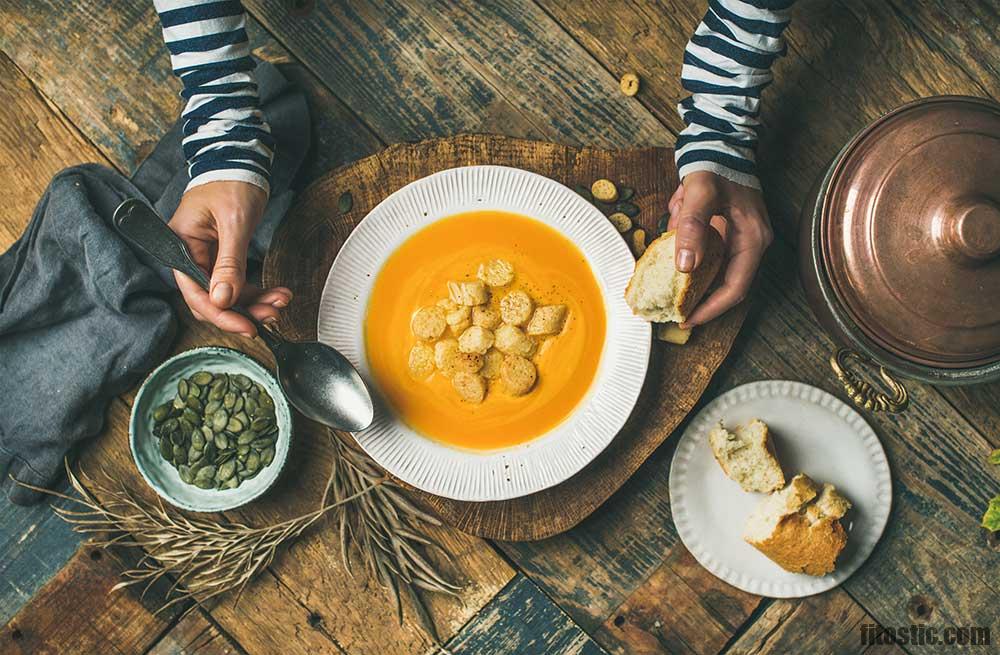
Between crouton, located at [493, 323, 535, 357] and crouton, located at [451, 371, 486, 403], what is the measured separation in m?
0.08

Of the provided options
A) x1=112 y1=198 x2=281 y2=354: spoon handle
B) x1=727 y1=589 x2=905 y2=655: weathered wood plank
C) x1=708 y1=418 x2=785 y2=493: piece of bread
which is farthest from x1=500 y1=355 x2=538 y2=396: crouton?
x1=727 y1=589 x2=905 y2=655: weathered wood plank

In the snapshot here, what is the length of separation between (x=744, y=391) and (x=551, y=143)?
602mm

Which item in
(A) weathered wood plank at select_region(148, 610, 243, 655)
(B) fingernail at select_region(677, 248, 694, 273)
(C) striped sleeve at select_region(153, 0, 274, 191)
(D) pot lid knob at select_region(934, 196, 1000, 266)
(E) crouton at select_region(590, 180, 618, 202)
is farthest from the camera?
(A) weathered wood plank at select_region(148, 610, 243, 655)

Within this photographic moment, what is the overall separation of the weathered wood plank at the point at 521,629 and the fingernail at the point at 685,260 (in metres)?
0.72

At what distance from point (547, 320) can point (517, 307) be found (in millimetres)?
63

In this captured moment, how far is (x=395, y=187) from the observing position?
56.8 inches

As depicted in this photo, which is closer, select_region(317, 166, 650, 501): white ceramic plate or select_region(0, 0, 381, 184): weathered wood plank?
select_region(317, 166, 650, 501): white ceramic plate

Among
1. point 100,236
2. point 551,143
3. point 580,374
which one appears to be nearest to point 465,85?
point 551,143

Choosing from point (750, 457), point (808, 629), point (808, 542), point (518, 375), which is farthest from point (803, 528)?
point (518, 375)

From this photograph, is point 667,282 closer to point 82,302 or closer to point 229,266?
point 229,266

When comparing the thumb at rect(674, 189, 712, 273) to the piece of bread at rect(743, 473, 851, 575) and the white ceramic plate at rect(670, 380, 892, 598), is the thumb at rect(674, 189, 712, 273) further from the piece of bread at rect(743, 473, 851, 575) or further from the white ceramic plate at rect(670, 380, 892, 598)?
the piece of bread at rect(743, 473, 851, 575)

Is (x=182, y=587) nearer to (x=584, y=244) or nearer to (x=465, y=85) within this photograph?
(x=584, y=244)

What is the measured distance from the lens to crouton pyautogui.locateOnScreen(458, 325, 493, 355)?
1397mm

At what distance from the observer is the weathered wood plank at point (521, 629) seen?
1.50 meters
